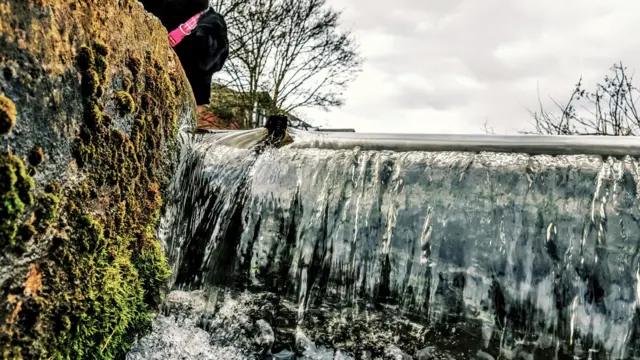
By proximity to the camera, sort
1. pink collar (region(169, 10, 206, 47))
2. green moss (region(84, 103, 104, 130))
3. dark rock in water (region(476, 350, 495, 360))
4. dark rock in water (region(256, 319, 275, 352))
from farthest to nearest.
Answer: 1. pink collar (region(169, 10, 206, 47))
2. dark rock in water (region(256, 319, 275, 352))
3. dark rock in water (region(476, 350, 495, 360))
4. green moss (region(84, 103, 104, 130))

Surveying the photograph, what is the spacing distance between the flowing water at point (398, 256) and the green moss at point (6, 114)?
103cm

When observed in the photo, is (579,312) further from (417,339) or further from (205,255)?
(205,255)

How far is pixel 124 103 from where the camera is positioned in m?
1.77

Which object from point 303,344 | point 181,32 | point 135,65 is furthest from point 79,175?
point 181,32

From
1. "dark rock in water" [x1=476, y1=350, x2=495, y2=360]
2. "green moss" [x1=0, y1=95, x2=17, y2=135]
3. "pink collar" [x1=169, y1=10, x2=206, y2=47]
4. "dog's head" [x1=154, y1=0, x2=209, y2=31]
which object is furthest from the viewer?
"dog's head" [x1=154, y1=0, x2=209, y2=31]

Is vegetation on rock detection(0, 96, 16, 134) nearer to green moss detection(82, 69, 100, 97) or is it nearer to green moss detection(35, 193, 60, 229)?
green moss detection(35, 193, 60, 229)

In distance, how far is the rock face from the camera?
3.96ft

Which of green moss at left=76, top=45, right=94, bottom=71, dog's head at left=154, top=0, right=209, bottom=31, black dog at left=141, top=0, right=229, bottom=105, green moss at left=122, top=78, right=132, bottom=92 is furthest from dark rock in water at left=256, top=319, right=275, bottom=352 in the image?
dog's head at left=154, top=0, right=209, bottom=31

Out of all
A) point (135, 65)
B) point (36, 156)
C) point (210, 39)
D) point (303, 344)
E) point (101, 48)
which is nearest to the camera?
point (36, 156)

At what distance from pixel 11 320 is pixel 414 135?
1.89 meters

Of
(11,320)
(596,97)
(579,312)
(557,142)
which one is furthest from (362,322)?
(596,97)

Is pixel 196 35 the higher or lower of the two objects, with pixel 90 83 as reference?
higher

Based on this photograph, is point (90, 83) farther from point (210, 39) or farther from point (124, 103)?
point (210, 39)

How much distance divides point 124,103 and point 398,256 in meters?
1.32
